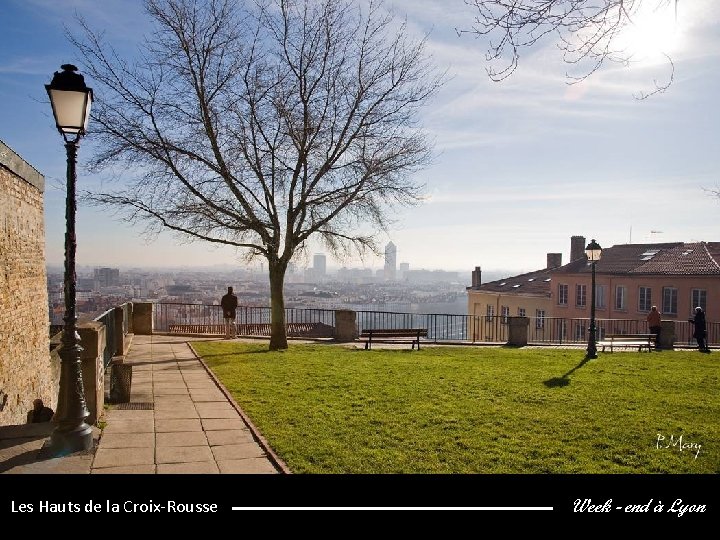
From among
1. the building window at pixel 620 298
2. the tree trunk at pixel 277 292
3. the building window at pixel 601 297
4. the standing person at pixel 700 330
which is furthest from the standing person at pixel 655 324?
the building window at pixel 601 297

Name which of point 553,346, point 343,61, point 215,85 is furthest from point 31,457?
point 553,346

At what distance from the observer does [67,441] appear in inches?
231

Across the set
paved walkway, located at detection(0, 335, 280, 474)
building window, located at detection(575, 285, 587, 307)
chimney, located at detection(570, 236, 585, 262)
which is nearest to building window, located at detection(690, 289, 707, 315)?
building window, located at detection(575, 285, 587, 307)


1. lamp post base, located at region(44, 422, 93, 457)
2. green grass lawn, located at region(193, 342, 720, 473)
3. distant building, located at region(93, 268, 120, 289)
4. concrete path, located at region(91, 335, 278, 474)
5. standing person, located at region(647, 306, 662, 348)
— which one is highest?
distant building, located at region(93, 268, 120, 289)

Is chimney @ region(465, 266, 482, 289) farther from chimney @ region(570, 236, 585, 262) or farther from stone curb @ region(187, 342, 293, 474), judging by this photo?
stone curb @ region(187, 342, 293, 474)

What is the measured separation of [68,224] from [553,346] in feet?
57.1

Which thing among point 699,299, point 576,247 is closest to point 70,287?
point 699,299

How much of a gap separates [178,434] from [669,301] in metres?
36.6

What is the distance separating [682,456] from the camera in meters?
6.24

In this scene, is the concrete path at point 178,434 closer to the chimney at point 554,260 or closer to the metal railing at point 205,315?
the metal railing at point 205,315

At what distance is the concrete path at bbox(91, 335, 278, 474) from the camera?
5617mm

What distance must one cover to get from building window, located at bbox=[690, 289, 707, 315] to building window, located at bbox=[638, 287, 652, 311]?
2.78m

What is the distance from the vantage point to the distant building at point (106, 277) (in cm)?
1558
